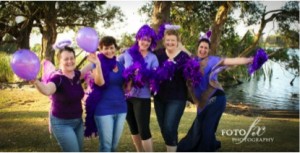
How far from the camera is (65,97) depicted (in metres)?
3.09

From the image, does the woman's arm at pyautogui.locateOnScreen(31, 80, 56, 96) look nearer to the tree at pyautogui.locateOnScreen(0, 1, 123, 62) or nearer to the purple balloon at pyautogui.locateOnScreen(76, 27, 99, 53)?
the purple balloon at pyautogui.locateOnScreen(76, 27, 99, 53)

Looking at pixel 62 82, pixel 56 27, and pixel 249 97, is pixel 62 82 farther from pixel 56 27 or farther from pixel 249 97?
pixel 249 97

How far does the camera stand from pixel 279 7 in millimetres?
11812

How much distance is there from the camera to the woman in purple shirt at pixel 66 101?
10.1 feet

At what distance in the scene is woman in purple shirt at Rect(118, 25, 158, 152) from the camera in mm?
3708

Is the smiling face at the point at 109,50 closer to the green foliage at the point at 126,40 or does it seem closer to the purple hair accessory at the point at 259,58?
the purple hair accessory at the point at 259,58

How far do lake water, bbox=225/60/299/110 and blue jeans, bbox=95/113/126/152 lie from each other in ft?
32.1

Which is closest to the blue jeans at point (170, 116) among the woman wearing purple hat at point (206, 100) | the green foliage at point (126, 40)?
the woman wearing purple hat at point (206, 100)

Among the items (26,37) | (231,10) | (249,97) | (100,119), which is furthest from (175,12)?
(100,119)

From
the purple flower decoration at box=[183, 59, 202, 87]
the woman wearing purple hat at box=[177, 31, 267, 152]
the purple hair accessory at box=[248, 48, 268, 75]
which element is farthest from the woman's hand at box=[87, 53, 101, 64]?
the purple hair accessory at box=[248, 48, 268, 75]

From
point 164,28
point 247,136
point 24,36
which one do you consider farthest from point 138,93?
point 24,36

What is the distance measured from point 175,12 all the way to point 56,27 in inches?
135

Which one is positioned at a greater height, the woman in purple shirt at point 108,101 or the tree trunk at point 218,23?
the tree trunk at point 218,23

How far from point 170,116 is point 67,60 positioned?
4.07 ft
